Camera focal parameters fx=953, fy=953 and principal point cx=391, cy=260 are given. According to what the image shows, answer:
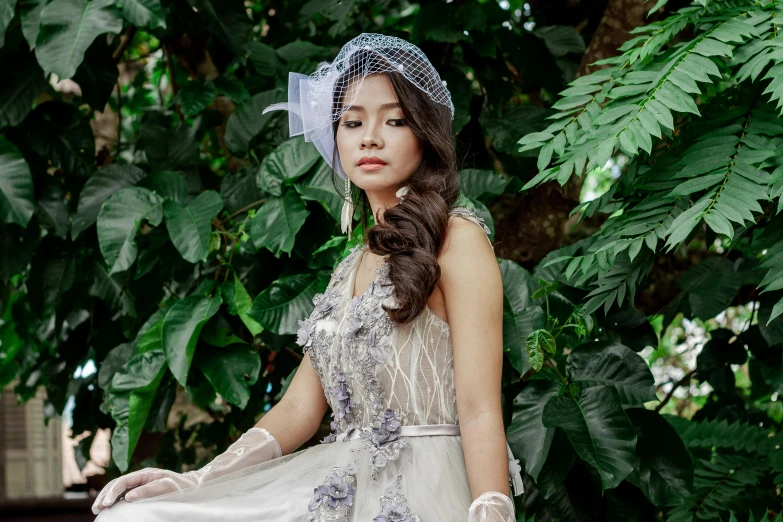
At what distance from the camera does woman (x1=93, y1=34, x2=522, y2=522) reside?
1.61 m

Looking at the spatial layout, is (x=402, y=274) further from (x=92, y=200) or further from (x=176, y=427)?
(x=176, y=427)

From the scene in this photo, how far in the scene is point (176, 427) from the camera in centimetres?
395

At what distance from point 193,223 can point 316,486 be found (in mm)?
1124

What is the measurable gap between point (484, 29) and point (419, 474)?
1.69 meters

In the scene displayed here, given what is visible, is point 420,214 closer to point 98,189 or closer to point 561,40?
point 98,189

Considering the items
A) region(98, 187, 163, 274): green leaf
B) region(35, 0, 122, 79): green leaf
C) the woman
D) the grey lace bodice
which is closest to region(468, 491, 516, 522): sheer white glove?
the woman

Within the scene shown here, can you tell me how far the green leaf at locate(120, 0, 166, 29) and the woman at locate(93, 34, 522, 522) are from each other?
80cm

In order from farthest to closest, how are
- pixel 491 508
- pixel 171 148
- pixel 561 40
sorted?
1. pixel 561 40
2. pixel 171 148
3. pixel 491 508

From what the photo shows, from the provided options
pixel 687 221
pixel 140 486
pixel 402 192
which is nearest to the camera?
pixel 140 486

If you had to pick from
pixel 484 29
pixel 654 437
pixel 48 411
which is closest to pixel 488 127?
pixel 484 29

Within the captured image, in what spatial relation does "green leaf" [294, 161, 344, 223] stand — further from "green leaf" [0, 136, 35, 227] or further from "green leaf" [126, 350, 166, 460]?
"green leaf" [0, 136, 35, 227]

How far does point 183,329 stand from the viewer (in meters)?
2.52

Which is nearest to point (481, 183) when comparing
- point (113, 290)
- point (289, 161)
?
point (289, 161)

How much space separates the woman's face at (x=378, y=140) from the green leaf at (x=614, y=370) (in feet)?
2.39
